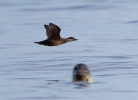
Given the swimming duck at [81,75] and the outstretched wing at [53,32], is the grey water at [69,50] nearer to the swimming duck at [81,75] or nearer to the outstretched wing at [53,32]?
the swimming duck at [81,75]

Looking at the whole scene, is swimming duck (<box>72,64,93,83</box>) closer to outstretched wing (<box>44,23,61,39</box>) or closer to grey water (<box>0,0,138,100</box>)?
grey water (<box>0,0,138,100</box>)

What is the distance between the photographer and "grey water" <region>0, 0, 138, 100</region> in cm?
1345

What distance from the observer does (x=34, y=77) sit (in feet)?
48.7

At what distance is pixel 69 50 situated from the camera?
741 inches

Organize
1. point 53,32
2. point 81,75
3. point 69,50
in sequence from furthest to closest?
1. point 69,50
2. point 53,32
3. point 81,75

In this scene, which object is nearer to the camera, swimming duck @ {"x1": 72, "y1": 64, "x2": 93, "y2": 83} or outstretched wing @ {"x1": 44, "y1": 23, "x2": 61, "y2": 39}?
swimming duck @ {"x1": 72, "y1": 64, "x2": 93, "y2": 83}

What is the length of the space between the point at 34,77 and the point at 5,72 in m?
0.80

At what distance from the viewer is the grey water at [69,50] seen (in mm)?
13445

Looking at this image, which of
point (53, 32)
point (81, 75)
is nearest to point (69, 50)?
point (53, 32)

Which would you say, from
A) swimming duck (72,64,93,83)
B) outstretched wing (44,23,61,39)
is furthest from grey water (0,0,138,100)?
outstretched wing (44,23,61,39)

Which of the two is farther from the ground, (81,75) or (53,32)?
(53,32)

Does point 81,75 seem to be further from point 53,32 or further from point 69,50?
point 69,50

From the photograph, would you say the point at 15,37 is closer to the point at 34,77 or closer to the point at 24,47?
the point at 24,47

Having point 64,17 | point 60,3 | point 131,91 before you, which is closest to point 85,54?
point 131,91
